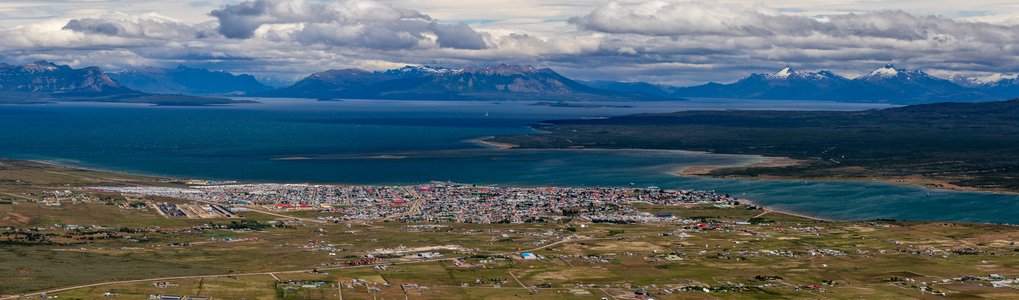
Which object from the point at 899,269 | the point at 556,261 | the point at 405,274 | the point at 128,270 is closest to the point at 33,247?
the point at 128,270

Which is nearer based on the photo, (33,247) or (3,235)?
(33,247)

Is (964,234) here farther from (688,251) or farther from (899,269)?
(688,251)

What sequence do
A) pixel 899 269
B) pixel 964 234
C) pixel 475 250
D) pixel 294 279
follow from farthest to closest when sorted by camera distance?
pixel 964 234 < pixel 475 250 < pixel 899 269 < pixel 294 279

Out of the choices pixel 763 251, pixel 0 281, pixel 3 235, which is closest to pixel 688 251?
pixel 763 251

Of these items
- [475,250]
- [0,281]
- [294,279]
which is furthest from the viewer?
[475,250]

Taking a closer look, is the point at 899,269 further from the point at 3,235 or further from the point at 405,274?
the point at 3,235

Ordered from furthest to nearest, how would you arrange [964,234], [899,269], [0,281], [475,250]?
1. [964,234]
2. [475,250]
3. [899,269]
4. [0,281]
